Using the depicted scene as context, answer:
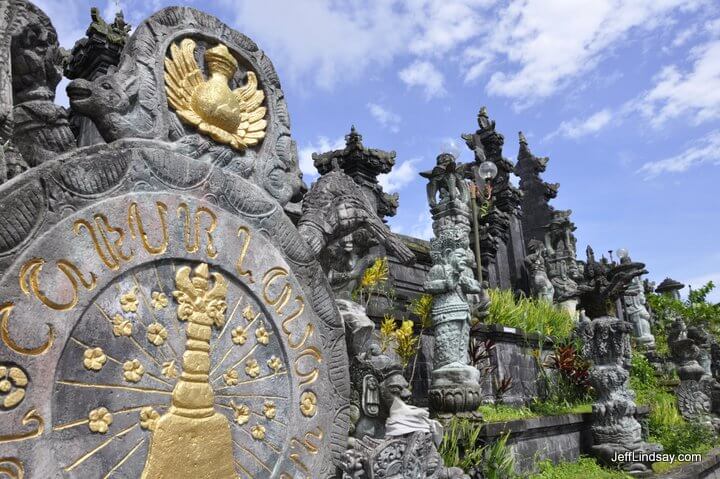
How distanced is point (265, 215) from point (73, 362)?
1441 mm

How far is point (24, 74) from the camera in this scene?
389cm

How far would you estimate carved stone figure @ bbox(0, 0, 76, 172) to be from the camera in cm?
365

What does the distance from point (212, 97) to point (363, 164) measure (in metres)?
9.26

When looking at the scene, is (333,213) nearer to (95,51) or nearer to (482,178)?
(95,51)

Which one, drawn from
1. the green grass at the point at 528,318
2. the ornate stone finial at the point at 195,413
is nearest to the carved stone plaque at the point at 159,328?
the ornate stone finial at the point at 195,413

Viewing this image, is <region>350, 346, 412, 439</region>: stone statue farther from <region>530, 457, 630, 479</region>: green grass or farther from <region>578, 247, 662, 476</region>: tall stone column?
<region>578, 247, 662, 476</region>: tall stone column

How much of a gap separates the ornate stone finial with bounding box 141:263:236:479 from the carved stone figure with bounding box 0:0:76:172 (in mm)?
1578

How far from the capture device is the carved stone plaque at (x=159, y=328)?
8.36 ft

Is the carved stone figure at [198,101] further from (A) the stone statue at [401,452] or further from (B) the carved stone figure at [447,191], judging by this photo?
(B) the carved stone figure at [447,191]

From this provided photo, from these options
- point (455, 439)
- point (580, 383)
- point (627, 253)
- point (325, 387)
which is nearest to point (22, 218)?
point (325, 387)

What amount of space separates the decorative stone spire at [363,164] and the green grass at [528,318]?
145 inches

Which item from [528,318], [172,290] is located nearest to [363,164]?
[528,318]

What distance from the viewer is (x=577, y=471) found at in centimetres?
783

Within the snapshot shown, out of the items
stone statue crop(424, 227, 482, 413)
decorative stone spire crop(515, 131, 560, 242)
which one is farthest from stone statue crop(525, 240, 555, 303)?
stone statue crop(424, 227, 482, 413)
